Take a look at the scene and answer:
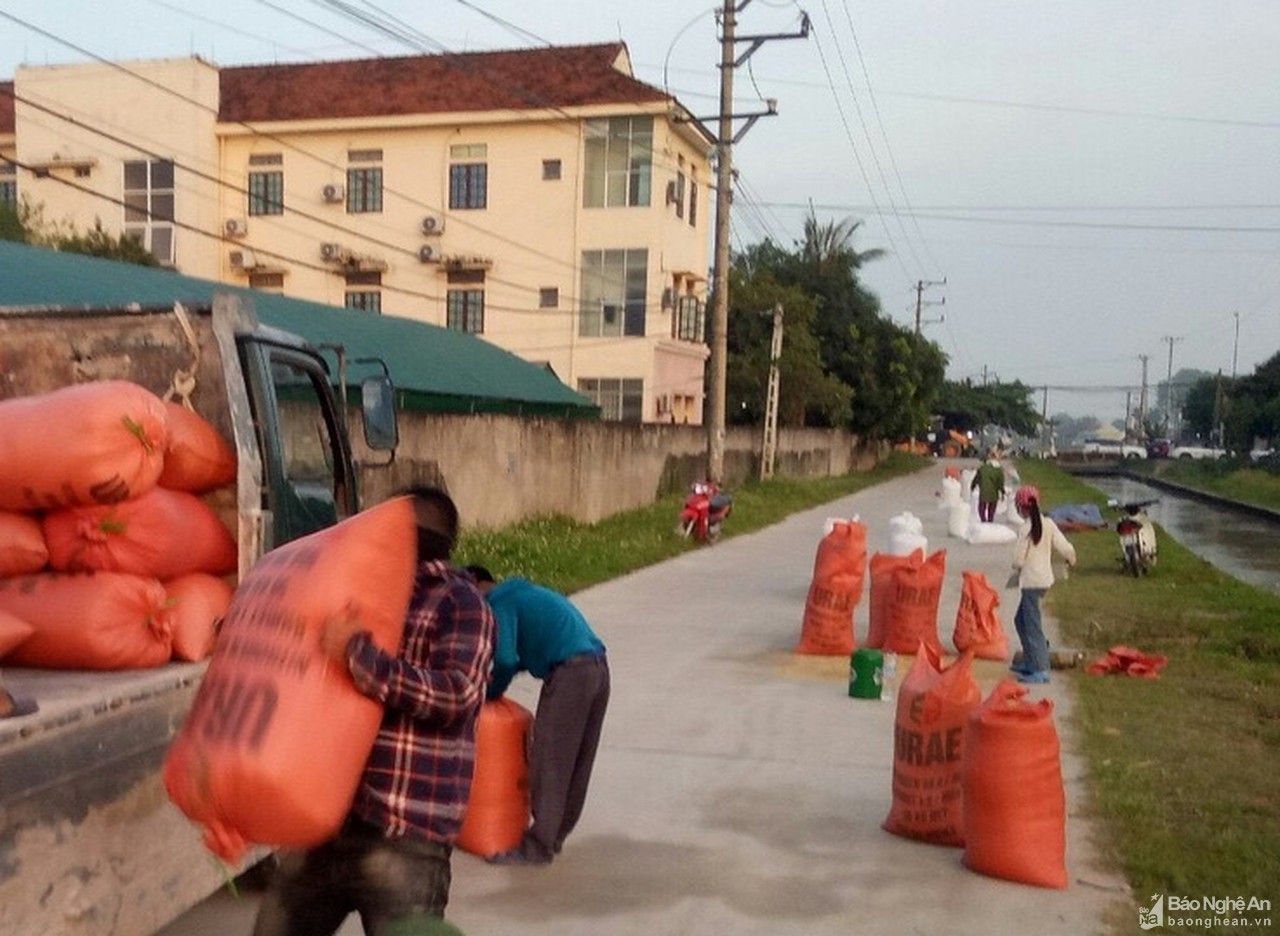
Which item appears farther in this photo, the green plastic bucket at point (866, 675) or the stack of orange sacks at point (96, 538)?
the green plastic bucket at point (866, 675)

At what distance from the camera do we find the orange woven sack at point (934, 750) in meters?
5.72

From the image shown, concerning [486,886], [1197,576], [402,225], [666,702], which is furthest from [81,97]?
[486,886]

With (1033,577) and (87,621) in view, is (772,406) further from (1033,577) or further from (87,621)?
(87,621)

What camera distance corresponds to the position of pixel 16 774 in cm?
294

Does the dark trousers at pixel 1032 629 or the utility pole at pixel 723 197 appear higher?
the utility pole at pixel 723 197

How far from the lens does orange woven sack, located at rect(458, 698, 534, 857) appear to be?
529cm

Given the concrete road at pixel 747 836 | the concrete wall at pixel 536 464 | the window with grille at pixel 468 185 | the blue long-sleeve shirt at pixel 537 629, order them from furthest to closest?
1. the window with grille at pixel 468 185
2. the concrete wall at pixel 536 464
3. the blue long-sleeve shirt at pixel 537 629
4. the concrete road at pixel 747 836

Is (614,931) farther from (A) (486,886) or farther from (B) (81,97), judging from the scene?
(B) (81,97)

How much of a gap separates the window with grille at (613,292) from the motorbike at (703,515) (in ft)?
57.7

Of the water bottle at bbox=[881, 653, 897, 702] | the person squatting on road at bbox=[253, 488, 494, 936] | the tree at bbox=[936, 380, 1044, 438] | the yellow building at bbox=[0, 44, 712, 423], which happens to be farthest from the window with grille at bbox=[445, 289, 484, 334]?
the tree at bbox=[936, 380, 1044, 438]

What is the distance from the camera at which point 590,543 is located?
17875 millimetres

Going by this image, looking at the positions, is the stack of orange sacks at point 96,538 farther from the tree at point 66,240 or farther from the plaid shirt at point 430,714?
the tree at point 66,240

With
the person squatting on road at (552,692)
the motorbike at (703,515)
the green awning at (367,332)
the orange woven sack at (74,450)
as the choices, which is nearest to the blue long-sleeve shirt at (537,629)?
the person squatting on road at (552,692)

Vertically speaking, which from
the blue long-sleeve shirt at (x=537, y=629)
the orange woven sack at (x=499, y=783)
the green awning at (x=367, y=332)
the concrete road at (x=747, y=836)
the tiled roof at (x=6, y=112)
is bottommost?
the concrete road at (x=747, y=836)
